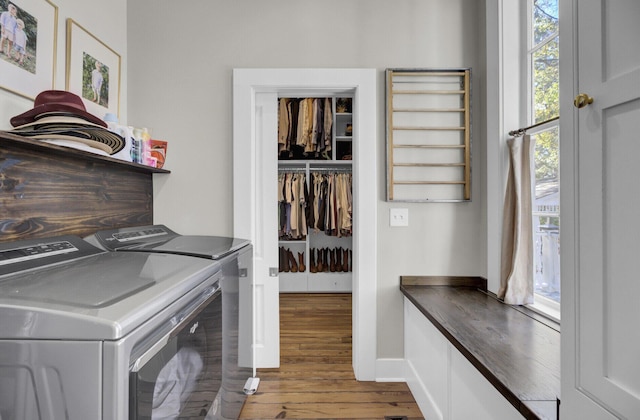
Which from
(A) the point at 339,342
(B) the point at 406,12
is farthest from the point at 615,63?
(A) the point at 339,342

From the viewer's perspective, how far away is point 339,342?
248 centimetres

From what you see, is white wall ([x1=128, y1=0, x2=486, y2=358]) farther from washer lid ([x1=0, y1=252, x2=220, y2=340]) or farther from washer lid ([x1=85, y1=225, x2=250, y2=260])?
washer lid ([x1=0, y1=252, x2=220, y2=340])

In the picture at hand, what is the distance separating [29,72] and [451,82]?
83.4 inches

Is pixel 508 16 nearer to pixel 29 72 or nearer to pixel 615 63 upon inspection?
pixel 615 63

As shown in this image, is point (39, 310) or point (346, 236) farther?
point (346, 236)

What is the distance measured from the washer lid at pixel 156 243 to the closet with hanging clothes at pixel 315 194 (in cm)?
202

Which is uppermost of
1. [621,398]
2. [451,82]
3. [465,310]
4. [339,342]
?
[451,82]

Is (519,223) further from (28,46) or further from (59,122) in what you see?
(28,46)

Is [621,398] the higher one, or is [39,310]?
[39,310]

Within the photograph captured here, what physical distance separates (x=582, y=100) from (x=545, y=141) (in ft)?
3.50

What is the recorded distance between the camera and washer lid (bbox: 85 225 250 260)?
1.29 metres

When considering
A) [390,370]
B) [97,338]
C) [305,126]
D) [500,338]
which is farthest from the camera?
[305,126]

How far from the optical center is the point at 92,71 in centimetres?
162

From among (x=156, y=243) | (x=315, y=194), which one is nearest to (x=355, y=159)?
(x=156, y=243)
